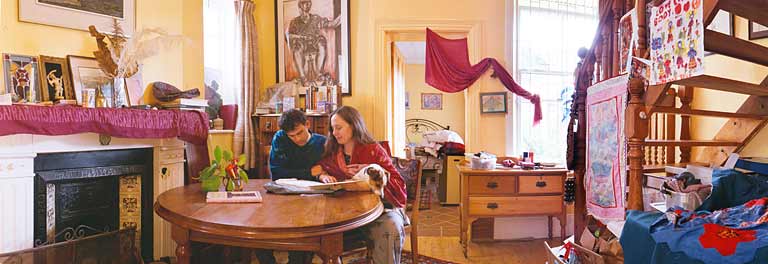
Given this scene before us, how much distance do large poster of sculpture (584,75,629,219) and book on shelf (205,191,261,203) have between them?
181 cm

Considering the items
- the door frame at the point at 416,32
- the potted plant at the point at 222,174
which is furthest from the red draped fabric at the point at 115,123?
the door frame at the point at 416,32

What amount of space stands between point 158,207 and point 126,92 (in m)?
1.34

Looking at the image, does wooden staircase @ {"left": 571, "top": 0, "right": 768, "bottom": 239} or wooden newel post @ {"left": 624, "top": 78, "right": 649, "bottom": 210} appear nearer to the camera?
wooden staircase @ {"left": 571, "top": 0, "right": 768, "bottom": 239}

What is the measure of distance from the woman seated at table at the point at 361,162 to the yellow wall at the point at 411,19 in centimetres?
187

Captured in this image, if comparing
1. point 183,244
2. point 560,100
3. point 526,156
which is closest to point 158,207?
point 183,244

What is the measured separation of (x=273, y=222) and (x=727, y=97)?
2.64 meters

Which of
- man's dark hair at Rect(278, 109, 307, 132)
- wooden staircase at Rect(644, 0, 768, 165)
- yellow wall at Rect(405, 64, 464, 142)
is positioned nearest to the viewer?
wooden staircase at Rect(644, 0, 768, 165)

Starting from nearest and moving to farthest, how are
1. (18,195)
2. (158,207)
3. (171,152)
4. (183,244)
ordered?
(183,244) → (158,207) → (18,195) → (171,152)

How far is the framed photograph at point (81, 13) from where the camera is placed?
256cm

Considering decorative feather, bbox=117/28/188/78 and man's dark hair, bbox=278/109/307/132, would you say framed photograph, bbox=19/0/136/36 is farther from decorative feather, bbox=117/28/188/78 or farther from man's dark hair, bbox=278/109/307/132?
man's dark hair, bbox=278/109/307/132

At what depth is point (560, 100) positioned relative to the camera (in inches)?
175

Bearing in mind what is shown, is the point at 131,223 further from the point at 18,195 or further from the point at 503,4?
the point at 503,4

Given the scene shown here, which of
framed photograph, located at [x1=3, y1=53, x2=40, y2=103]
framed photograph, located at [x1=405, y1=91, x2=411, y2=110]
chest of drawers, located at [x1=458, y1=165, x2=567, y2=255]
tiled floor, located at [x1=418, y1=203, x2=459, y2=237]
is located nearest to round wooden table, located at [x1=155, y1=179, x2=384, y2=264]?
framed photograph, located at [x1=3, y1=53, x2=40, y2=103]

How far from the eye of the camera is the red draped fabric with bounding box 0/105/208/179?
7.19 ft
